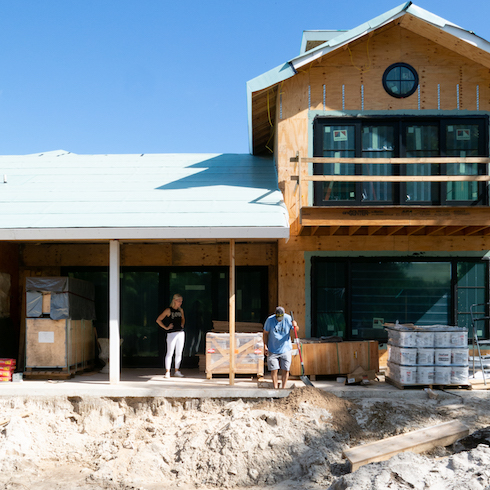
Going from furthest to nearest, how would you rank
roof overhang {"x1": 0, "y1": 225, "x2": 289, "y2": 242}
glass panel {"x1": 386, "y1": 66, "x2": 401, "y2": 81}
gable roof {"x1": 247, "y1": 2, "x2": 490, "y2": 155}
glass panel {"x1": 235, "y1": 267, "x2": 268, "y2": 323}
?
glass panel {"x1": 235, "y1": 267, "x2": 268, "y2": 323}, glass panel {"x1": 386, "y1": 66, "x2": 401, "y2": 81}, gable roof {"x1": 247, "y1": 2, "x2": 490, "y2": 155}, roof overhang {"x1": 0, "y1": 225, "x2": 289, "y2": 242}

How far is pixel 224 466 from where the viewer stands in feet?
25.4

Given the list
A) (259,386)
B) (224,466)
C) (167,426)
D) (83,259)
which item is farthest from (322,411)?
(83,259)

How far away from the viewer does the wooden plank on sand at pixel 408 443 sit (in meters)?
7.24

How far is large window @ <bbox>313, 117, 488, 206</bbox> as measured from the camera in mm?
11102

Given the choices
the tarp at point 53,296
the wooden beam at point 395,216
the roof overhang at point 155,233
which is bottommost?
the tarp at point 53,296

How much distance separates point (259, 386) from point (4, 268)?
6.55 m

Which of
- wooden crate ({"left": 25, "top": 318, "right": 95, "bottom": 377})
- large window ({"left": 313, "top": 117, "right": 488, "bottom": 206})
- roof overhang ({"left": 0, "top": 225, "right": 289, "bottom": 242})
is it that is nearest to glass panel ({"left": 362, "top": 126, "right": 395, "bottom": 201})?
large window ({"left": 313, "top": 117, "right": 488, "bottom": 206})

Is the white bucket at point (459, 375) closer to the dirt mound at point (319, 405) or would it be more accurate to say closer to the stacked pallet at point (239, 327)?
the dirt mound at point (319, 405)

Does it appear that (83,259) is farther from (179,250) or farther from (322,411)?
(322,411)

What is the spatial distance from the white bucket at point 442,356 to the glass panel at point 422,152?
3327mm

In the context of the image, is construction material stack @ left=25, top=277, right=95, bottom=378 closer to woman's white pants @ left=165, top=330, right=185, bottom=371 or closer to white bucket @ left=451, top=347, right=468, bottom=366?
woman's white pants @ left=165, top=330, right=185, bottom=371

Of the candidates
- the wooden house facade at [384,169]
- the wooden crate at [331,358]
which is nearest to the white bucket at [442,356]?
the wooden crate at [331,358]

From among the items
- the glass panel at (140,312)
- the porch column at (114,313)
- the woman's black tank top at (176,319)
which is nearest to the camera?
the porch column at (114,313)

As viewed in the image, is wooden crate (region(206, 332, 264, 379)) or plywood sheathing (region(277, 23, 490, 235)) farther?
plywood sheathing (region(277, 23, 490, 235))
